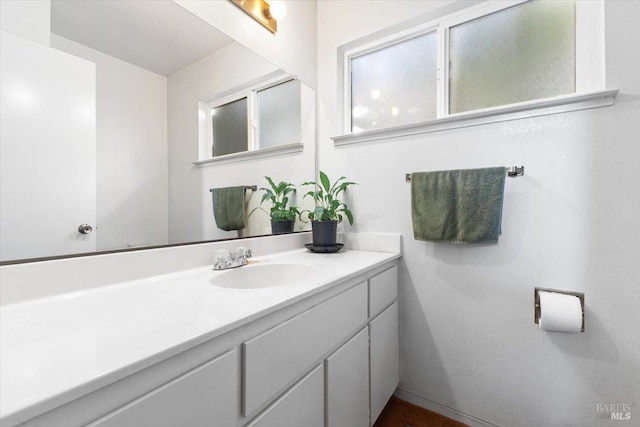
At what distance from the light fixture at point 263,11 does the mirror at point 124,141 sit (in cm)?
20

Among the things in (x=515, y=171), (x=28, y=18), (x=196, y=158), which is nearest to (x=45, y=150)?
(x=28, y=18)

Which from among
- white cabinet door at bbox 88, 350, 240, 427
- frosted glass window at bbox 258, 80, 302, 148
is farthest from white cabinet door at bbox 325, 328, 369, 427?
frosted glass window at bbox 258, 80, 302, 148

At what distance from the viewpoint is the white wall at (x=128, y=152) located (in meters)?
0.86

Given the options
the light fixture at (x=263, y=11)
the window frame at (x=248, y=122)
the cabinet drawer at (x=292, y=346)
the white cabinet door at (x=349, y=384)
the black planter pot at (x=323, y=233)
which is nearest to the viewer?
the cabinet drawer at (x=292, y=346)

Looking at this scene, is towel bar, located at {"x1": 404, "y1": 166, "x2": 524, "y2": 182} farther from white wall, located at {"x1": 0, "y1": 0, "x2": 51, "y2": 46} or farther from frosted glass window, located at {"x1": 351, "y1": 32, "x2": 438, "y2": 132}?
white wall, located at {"x1": 0, "y1": 0, "x2": 51, "y2": 46}

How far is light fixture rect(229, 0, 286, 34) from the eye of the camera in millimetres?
1329

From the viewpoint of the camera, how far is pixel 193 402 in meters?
0.52

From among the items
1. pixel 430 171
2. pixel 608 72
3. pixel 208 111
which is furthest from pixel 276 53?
pixel 608 72

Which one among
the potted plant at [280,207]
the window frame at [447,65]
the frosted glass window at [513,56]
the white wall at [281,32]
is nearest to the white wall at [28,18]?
the white wall at [281,32]

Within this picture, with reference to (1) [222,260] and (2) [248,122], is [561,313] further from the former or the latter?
(2) [248,122]

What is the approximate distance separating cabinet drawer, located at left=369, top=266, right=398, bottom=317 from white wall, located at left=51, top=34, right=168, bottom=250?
0.89 m

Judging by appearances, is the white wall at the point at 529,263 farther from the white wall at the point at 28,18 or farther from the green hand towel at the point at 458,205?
the white wall at the point at 28,18

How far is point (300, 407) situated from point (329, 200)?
1067mm

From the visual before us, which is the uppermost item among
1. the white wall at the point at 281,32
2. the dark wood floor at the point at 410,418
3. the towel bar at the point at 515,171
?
the white wall at the point at 281,32
